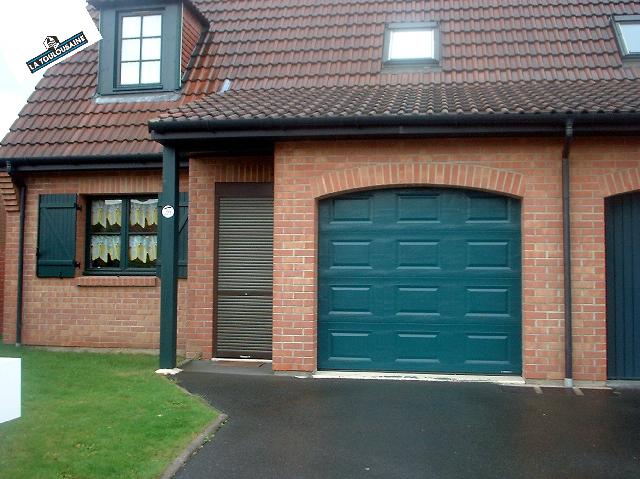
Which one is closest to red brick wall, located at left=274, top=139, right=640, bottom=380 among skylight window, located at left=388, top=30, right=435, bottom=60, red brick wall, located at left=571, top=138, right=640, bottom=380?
red brick wall, located at left=571, top=138, right=640, bottom=380

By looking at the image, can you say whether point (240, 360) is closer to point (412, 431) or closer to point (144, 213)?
point (144, 213)

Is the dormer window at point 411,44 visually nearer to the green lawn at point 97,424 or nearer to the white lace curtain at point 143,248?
the white lace curtain at point 143,248

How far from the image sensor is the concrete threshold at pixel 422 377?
768 cm


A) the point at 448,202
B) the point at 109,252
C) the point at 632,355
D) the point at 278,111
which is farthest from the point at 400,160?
the point at 109,252

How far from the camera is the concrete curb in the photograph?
4594mm

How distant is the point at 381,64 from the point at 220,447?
A: 6.98 metres

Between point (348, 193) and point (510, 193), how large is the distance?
2.01 meters

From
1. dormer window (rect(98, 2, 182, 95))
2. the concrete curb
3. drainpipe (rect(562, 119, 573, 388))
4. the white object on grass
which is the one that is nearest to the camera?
the white object on grass

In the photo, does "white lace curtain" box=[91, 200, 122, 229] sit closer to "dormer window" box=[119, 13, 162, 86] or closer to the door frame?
"dormer window" box=[119, 13, 162, 86]

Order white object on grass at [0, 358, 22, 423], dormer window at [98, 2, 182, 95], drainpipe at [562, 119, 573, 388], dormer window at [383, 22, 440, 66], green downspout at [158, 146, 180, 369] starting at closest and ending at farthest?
white object on grass at [0, 358, 22, 423] < drainpipe at [562, 119, 573, 388] < green downspout at [158, 146, 180, 369] < dormer window at [383, 22, 440, 66] < dormer window at [98, 2, 182, 95]

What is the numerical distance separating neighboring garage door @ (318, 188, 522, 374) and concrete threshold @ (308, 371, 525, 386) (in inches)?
3.6

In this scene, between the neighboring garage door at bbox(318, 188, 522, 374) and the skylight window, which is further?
the skylight window

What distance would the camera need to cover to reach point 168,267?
8.16 metres

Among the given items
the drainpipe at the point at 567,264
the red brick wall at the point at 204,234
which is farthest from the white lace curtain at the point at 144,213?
the drainpipe at the point at 567,264
